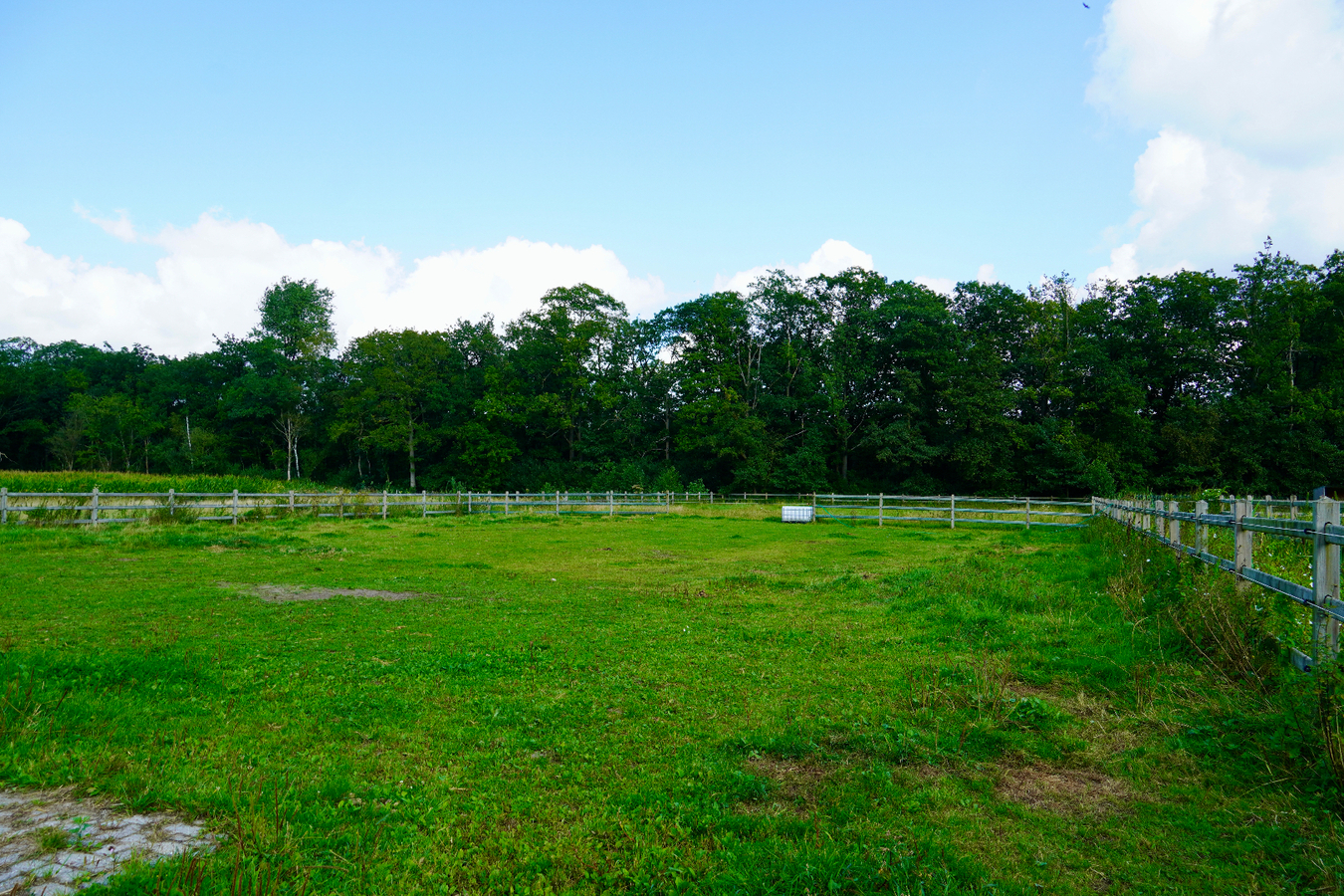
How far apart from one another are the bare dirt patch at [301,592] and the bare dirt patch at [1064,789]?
7.67 metres

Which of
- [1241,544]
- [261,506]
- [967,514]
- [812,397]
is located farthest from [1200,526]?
[812,397]

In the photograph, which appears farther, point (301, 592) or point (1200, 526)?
point (301, 592)

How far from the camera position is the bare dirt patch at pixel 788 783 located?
3.40 metres

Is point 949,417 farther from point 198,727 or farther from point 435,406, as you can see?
point 198,727

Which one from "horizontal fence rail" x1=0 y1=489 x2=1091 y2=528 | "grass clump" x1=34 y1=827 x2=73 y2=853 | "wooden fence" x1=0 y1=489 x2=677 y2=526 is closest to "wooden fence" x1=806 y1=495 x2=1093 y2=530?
"horizontal fence rail" x1=0 y1=489 x2=1091 y2=528

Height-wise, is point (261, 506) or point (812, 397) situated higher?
point (812, 397)

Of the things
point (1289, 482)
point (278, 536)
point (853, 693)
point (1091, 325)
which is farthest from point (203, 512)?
point (1289, 482)

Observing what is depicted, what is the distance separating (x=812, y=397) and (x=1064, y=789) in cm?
4543

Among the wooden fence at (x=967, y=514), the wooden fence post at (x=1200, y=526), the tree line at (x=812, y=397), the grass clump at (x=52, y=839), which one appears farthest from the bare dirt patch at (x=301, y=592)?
the tree line at (x=812, y=397)

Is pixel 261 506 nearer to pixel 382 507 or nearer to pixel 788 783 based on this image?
pixel 382 507

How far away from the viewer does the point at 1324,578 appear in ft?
13.6

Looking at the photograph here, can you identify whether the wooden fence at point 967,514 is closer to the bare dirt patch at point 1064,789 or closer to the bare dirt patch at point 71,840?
the bare dirt patch at point 1064,789

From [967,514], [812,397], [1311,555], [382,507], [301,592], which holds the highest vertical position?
[812,397]

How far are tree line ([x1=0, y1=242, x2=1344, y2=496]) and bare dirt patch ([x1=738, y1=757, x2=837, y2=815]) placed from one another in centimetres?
3664
